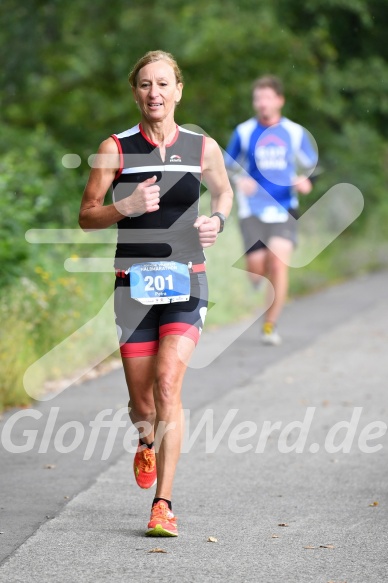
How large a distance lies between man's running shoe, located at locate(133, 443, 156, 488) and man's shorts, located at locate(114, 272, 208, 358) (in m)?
0.53

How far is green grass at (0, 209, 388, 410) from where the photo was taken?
984 centimetres

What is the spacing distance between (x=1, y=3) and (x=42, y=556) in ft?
46.5

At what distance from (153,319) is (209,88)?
1724 centimetres

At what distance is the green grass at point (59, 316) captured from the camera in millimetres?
9836

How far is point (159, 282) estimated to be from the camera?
6062 mm

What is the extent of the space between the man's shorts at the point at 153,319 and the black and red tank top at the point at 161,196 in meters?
0.14

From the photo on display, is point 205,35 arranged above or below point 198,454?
above

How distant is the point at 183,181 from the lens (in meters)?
6.11

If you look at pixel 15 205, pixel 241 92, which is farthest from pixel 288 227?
pixel 241 92

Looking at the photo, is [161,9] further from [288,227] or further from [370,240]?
[288,227]

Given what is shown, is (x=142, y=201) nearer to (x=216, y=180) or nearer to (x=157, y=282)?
(x=157, y=282)

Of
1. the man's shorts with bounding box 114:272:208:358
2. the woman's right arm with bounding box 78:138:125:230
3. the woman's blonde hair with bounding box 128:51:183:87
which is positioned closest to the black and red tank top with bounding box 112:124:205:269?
the woman's right arm with bounding box 78:138:125:230

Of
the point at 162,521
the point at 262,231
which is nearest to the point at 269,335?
the point at 262,231

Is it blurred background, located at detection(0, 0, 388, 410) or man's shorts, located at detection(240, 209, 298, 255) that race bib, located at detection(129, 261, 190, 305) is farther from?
blurred background, located at detection(0, 0, 388, 410)
